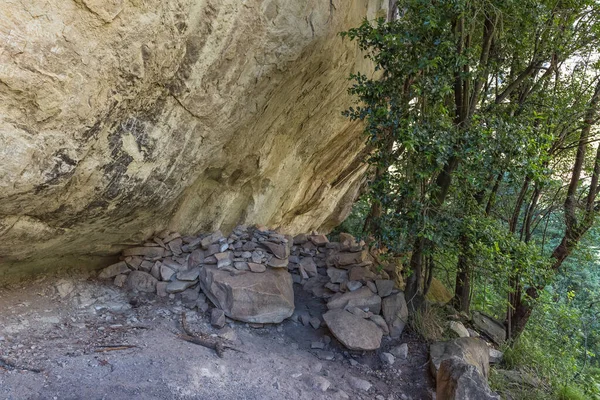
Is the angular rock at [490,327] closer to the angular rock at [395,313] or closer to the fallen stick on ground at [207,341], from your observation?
the angular rock at [395,313]

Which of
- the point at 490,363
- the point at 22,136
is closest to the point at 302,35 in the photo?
the point at 22,136

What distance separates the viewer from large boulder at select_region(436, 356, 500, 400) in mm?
3240

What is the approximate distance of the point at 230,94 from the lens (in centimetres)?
436

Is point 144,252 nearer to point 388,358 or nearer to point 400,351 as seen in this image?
point 388,358

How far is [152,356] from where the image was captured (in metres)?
3.58

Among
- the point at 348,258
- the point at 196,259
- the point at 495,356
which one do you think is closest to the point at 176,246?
the point at 196,259

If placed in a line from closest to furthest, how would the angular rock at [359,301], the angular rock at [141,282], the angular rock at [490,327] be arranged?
1. the angular rock at [359,301]
2. the angular rock at [141,282]
3. the angular rock at [490,327]

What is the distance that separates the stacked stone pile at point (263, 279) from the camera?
14.9ft

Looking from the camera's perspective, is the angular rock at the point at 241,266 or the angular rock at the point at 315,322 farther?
the angular rock at the point at 241,266

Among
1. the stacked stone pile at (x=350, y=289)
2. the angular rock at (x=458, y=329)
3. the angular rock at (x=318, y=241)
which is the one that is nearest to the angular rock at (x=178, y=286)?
the stacked stone pile at (x=350, y=289)

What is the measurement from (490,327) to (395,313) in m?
2.04

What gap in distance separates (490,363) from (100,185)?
4.79 m

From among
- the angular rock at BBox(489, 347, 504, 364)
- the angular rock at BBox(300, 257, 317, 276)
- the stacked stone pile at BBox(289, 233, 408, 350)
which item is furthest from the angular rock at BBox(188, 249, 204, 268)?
the angular rock at BBox(489, 347, 504, 364)

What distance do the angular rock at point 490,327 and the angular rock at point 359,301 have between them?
1825mm
